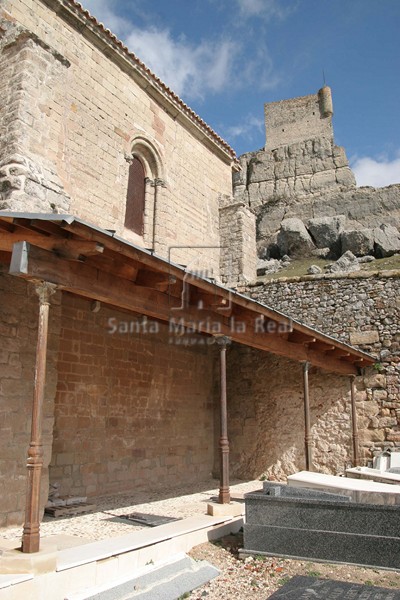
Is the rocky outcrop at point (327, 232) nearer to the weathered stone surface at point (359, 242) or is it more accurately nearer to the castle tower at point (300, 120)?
the weathered stone surface at point (359, 242)

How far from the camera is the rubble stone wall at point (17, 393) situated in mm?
5566

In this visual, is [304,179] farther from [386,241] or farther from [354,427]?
[354,427]

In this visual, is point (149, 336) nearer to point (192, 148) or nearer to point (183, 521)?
point (183, 521)

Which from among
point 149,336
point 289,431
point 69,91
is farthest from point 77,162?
point 289,431

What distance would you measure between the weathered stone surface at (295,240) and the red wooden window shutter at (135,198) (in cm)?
1760

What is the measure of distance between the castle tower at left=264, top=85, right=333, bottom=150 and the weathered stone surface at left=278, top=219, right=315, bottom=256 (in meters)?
17.7

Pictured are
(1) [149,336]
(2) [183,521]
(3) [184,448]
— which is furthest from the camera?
(3) [184,448]

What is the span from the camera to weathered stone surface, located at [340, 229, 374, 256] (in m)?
24.4

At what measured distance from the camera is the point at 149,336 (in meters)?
9.38

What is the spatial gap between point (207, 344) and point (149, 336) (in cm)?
216

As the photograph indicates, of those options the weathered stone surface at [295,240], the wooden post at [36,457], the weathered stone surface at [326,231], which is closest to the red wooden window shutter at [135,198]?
the wooden post at [36,457]

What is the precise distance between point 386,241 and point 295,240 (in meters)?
5.21

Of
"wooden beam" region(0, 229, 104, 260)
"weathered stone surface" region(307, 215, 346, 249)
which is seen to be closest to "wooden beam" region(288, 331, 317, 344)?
"wooden beam" region(0, 229, 104, 260)

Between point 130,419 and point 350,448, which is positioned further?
point 350,448
